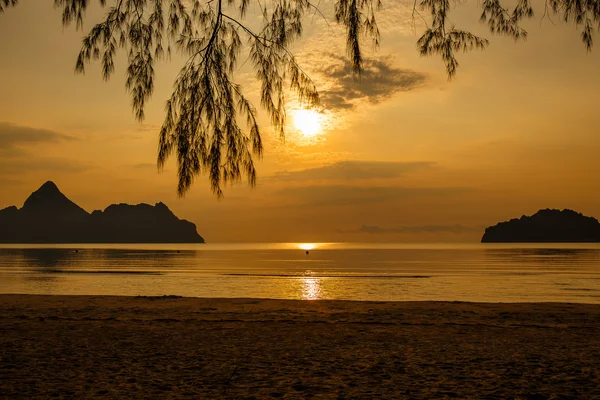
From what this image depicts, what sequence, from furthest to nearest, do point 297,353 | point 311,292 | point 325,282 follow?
point 325,282 < point 311,292 < point 297,353

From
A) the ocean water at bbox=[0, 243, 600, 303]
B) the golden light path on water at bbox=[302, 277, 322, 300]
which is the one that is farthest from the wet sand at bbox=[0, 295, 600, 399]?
the golden light path on water at bbox=[302, 277, 322, 300]

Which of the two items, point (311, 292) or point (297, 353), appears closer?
point (297, 353)

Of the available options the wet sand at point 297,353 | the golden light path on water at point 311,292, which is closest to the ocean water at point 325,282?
the golden light path on water at point 311,292

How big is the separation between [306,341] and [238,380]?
2316 mm

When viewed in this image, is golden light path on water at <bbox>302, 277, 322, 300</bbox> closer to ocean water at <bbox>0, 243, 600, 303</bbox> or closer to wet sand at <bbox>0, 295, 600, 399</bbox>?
ocean water at <bbox>0, 243, 600, 303</bbox>

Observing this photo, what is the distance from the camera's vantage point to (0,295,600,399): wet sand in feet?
14.8

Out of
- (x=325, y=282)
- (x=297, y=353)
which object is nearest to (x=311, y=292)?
(x=325, y=282)

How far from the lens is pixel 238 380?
4805mm

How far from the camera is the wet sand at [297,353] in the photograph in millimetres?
4504

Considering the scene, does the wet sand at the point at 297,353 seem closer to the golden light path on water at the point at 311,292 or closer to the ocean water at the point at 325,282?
the ocean water at the point at 325,282

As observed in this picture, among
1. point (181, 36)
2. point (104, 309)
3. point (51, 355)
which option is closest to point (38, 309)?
point (104, 309)

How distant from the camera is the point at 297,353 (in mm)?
6156

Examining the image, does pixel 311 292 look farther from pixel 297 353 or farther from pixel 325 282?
pixel 297 353

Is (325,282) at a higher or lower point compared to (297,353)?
lower
